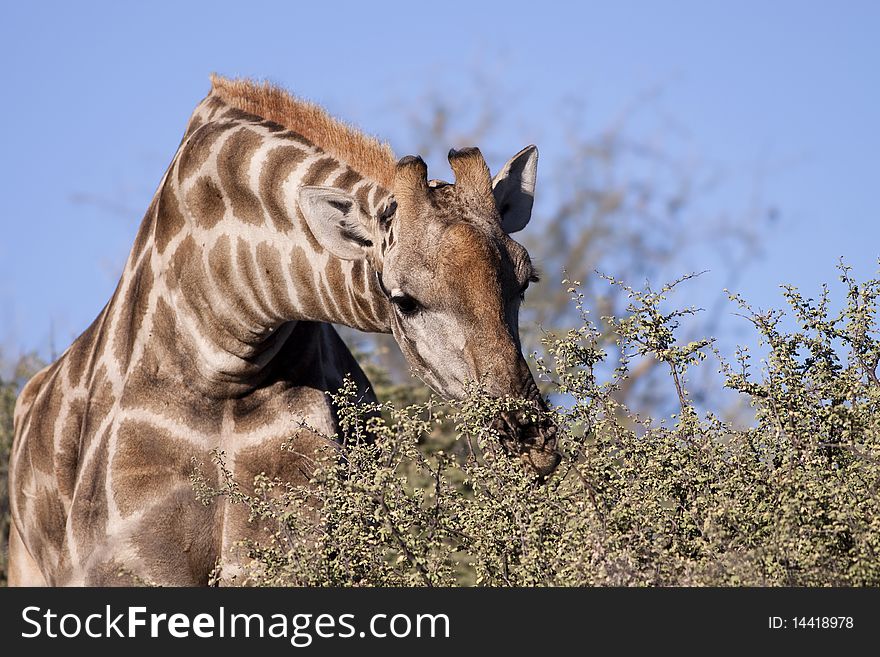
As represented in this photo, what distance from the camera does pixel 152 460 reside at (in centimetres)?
609

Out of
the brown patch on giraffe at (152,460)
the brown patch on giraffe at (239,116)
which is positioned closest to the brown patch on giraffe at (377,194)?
the brown patch on giraffe at (239,116)

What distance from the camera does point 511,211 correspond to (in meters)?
6.21

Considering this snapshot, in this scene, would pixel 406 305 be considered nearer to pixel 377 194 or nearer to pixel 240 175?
pixel 377 194

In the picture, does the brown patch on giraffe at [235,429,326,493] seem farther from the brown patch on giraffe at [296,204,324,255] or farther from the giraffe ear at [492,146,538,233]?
the giraffe ear at [492,146,538,233]

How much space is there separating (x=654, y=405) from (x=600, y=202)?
17.1 feet

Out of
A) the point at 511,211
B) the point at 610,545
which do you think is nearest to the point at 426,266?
the point at 511,211


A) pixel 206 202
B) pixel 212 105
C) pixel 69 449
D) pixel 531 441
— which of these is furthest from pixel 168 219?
pixel 531 441

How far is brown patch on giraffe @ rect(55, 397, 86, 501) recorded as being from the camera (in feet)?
22.2

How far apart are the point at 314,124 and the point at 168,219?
2.91 ft

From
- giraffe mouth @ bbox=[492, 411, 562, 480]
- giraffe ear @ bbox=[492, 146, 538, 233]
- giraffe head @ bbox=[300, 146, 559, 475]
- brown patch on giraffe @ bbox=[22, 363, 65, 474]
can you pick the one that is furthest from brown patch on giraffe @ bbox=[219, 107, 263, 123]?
giraffe mouth @ bbox=[492, 411, 562, 480]

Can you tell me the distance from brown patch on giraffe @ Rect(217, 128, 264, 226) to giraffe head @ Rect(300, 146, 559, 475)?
0.54m

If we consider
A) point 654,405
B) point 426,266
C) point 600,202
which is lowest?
point 426,266
